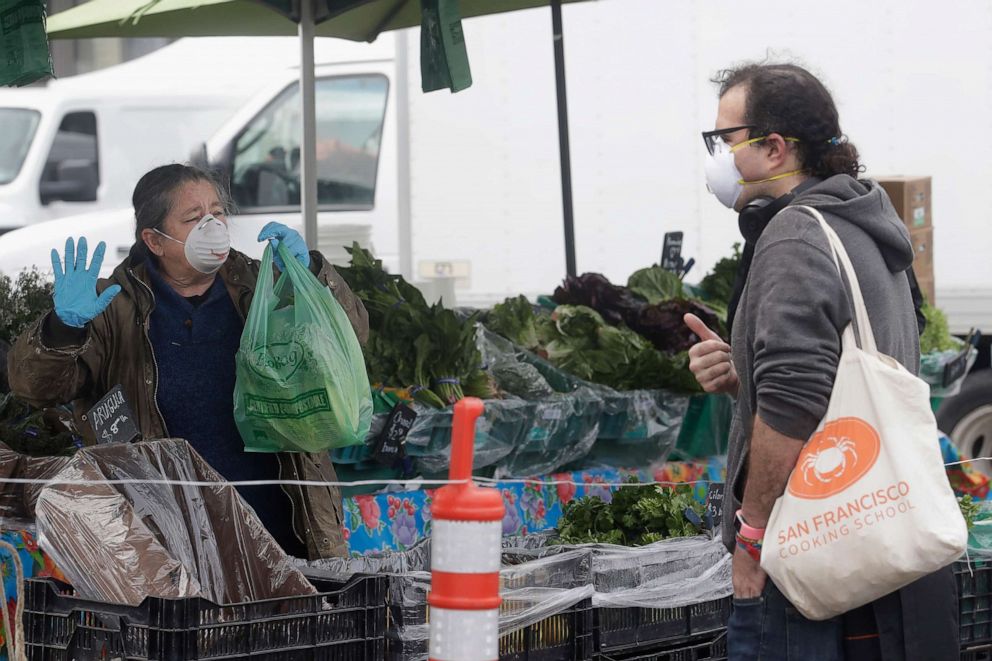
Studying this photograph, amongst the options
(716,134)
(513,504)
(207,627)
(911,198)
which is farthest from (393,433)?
(911,198)

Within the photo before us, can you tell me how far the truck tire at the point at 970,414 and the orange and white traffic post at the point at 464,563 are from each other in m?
7.15

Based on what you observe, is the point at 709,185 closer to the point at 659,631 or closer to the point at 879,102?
the point at 659,631

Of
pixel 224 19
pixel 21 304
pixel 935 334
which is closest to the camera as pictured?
pixel 21 304

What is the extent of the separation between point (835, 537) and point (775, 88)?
0.96 metres

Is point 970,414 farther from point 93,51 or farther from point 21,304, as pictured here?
point 93,51

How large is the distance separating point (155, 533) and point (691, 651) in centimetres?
157

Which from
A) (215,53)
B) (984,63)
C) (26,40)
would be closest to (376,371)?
(26,40)

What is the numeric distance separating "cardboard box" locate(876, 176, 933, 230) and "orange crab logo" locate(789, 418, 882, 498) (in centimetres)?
537

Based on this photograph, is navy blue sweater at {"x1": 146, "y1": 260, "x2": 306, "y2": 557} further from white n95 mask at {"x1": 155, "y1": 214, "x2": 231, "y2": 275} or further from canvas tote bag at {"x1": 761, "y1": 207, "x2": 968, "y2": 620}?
canvas tote bag at {"x1": 761, "y1": 207, "x2": 968, "y2": 620}

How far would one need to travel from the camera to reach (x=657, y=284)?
7211 mm

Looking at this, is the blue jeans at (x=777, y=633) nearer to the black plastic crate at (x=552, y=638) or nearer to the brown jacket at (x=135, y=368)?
the black plastic crate at (x=552, y=638)

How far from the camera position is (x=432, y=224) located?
9781 millimetres

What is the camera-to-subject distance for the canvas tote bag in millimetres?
2779

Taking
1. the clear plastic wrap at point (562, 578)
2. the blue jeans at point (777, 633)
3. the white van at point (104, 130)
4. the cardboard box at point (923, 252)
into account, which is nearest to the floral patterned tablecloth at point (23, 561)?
the clear plastic wrap at point (562, 578)
